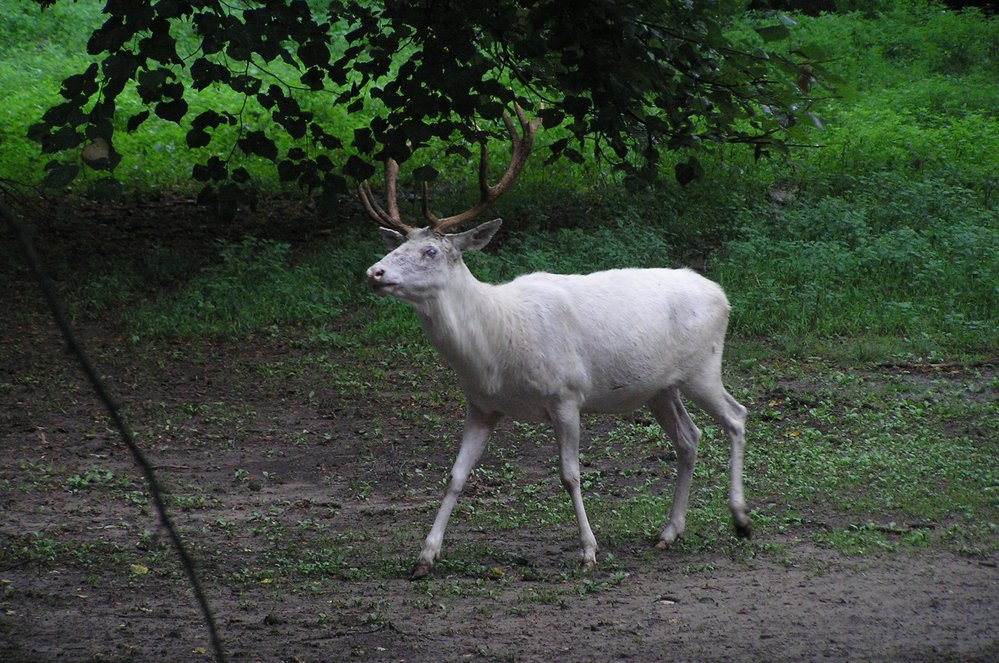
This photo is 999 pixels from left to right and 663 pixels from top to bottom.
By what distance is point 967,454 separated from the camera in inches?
341

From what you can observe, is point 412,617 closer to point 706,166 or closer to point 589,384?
point 589,384

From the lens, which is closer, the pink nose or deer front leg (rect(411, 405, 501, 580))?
the pink nose

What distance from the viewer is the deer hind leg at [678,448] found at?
702 centimetres

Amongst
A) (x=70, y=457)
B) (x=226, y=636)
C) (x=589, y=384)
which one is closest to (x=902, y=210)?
(x=589, y=384)

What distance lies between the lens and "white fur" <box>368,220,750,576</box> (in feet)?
21.4

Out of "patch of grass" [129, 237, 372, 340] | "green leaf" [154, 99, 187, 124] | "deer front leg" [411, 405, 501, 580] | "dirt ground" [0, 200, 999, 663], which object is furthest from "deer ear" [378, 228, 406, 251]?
"patch of grass" [129, 237, 372, 340]

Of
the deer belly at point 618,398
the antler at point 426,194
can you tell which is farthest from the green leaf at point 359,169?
the deer belly at point 618,398

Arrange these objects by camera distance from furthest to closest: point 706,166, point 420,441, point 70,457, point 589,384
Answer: point 706,166
point 420,441
point 70,457
point 589,384

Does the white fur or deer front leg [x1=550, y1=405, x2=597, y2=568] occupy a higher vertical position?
the white fur

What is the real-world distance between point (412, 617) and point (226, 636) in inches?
33.8

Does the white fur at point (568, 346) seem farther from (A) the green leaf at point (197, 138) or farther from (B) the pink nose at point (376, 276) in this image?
(A) the green leaf at point (197, 138)

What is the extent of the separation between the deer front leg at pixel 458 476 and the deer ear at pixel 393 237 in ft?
3.38

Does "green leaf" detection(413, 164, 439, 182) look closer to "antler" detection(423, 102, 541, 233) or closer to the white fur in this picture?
"antler" detection(423, 102, 541, 233)

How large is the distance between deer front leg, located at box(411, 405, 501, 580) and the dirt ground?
0.11 meters
